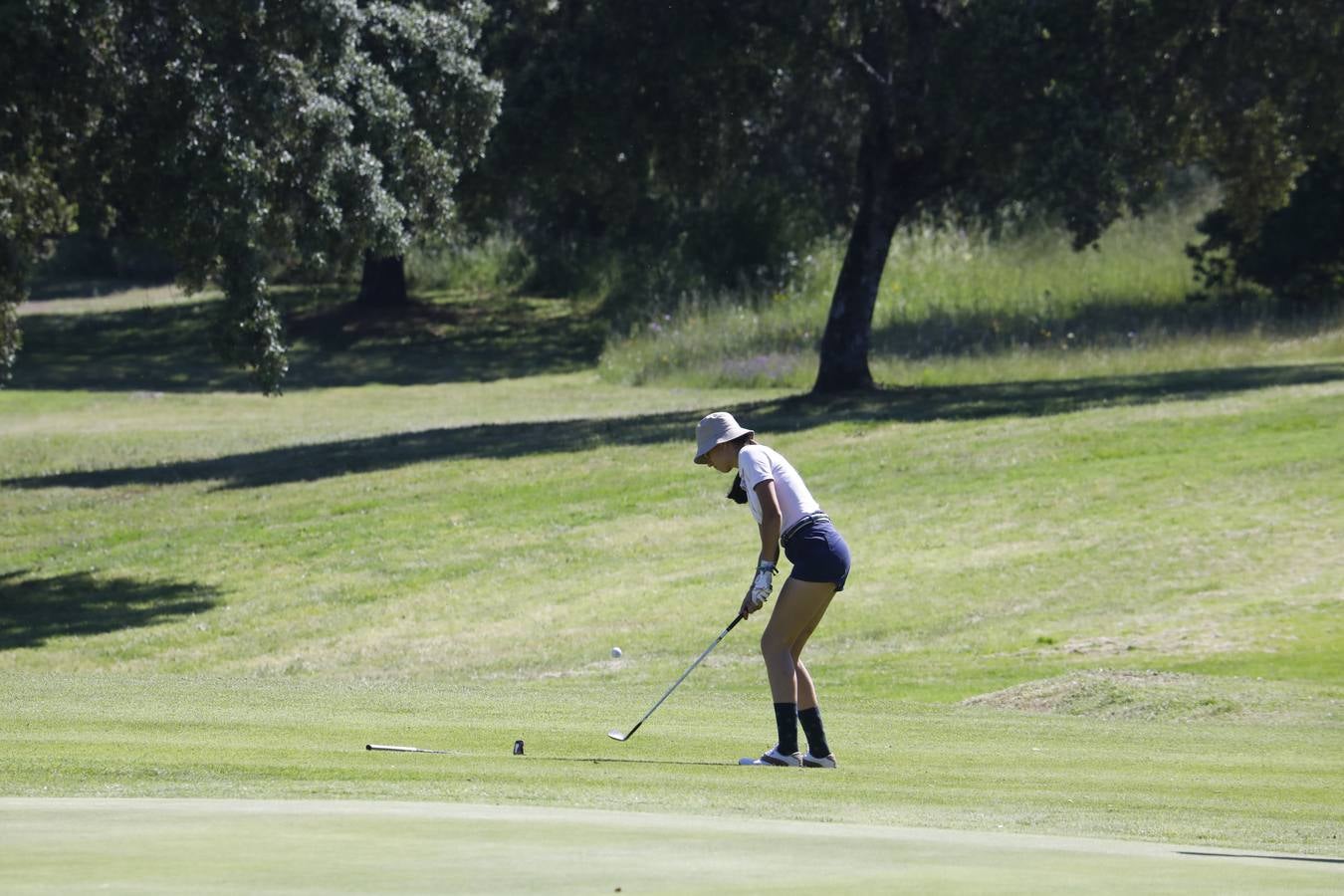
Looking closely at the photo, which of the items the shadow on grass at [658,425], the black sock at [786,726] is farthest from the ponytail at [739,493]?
the shadow on grass at [658,425]

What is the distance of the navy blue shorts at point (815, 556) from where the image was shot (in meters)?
11.2

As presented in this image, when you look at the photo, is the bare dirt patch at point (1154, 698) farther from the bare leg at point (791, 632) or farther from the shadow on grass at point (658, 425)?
the shadow on grass at point (658, 425)

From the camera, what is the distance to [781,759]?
1127cm

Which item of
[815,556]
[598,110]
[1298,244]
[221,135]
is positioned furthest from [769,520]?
[1298,244]

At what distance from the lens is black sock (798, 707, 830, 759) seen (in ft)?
37.3

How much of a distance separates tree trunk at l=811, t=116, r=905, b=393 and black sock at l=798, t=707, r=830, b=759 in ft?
86.0

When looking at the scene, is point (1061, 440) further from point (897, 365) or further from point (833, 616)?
point (897, 365)

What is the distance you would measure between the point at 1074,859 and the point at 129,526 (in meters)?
24.0

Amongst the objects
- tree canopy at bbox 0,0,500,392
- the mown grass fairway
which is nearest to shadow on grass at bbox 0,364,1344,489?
the mown grass fairway

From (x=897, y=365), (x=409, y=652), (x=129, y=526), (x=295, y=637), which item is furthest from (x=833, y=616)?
(x=897, y=365)

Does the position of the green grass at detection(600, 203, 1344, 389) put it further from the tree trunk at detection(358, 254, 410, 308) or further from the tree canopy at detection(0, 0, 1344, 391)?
the tree trunk at detection(358, 254, 410, 308)

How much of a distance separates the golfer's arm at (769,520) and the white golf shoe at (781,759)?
3.98ft

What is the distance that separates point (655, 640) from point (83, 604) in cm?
832

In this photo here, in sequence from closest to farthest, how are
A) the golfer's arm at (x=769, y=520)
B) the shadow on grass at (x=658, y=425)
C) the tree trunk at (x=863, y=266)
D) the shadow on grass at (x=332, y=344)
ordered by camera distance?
the golfer's arm at (x=769, y=520) < the shadow on grass at (x=658, y=425) < the tree trunk at (x=863, y=266) < the shadow on grass at (x=332, y=344)
